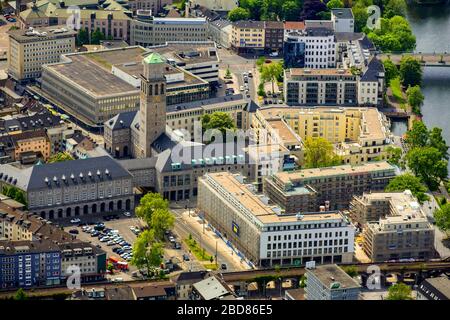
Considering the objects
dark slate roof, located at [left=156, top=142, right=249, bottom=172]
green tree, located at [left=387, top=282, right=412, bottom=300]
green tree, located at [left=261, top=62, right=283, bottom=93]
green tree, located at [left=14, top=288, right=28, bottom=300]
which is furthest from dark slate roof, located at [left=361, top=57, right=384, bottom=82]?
green tree, located at [left=14, top=288, right=28, bottom=300]

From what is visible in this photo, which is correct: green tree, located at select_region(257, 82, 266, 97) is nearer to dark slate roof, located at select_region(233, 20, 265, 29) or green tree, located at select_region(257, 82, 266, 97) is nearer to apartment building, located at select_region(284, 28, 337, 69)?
apartment building, located at select_region(284, 28, 337, 69)

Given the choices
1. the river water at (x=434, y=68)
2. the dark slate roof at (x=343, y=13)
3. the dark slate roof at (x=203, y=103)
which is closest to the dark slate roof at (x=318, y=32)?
the dark slate roof at (x=343, y=13)

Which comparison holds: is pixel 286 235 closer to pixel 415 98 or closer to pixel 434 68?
pixel 415 98

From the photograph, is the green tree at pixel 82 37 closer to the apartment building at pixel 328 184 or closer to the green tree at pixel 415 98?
the green tree at pixel 415 98

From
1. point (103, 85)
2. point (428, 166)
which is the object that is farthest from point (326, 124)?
point (103, 85)
